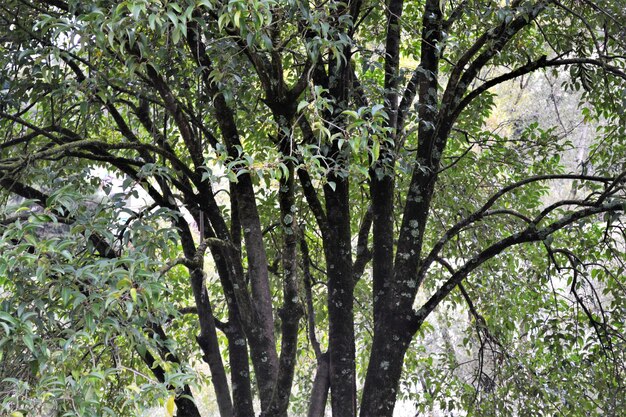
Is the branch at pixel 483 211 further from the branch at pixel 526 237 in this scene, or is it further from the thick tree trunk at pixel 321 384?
the thick tree trunk at pixel 321 384

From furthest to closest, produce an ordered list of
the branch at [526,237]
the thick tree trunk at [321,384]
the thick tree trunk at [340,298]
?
1. the thick tree trunk at [321,384]
2. the thick tree trunk at [340,298]
3. the branch at [526,237]

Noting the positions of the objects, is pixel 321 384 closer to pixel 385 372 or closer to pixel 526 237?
pixel 385 372

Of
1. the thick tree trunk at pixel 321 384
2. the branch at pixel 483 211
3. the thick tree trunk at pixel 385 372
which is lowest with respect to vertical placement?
the thick tree trunk at pixel 385 372

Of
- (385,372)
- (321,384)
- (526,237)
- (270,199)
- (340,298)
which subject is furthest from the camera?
(270,199)

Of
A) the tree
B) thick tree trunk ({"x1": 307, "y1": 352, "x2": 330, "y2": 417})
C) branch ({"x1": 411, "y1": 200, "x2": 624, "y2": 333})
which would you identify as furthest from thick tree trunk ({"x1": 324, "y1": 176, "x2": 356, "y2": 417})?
thick tree trunk ({"x1": 307, "y1": 352, "x2": 330, "y2": 417})

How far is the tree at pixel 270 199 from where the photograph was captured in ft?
10.5

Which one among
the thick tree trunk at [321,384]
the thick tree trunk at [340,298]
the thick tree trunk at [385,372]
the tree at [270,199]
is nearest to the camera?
the tree at [270,199]

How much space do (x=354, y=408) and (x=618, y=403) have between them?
89.0 inches

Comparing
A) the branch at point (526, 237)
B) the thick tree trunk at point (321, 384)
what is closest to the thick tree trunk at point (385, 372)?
the branch at point (526, 237)

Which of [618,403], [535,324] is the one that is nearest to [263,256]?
[535,324]

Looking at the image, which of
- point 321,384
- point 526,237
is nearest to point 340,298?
point 321,384

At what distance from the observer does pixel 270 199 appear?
740 centimetres

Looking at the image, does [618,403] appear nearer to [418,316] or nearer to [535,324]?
[535,324]

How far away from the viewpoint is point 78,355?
10.3ft
